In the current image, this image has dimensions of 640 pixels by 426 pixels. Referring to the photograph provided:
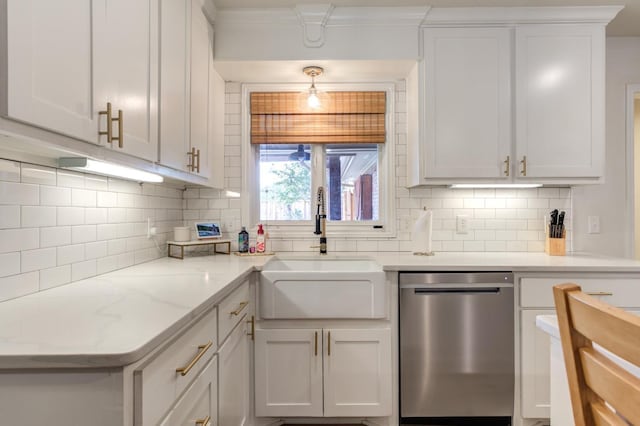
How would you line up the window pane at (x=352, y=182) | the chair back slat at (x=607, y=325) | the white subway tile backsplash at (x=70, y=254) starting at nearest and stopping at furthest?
the chair back slat at (x=607, y=325), the white subway tile backsplash at (x=70, y=254), the window pane at (x=352, y=182)

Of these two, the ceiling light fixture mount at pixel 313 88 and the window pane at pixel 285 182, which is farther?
the window pane at pixel 285 182

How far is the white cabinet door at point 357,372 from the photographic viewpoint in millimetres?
1904

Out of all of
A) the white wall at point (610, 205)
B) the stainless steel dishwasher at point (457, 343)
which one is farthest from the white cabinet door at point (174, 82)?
the white wall at point (610, 205)

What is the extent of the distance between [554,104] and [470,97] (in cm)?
51

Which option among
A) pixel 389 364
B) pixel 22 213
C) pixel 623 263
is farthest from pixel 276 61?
pixel 623 263

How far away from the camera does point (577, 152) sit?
2.14 meters

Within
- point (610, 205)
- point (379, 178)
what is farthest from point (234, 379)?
point (610, 205)

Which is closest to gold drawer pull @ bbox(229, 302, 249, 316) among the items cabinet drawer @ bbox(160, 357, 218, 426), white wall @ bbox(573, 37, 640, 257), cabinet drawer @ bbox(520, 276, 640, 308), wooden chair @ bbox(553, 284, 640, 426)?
cabinet drawer @ bbox(160, 357, 218, 426)

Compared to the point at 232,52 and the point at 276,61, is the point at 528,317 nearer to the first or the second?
the point at 276,61

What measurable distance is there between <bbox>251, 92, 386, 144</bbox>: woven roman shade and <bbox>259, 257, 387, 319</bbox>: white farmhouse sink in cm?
104

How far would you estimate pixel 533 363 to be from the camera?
1882 millimetres

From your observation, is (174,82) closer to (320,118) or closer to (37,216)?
(37,216)

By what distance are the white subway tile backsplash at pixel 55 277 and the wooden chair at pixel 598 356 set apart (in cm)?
155

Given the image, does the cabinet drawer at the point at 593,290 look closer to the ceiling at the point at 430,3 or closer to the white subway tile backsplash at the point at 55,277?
the ceiling at the point at 430,3
